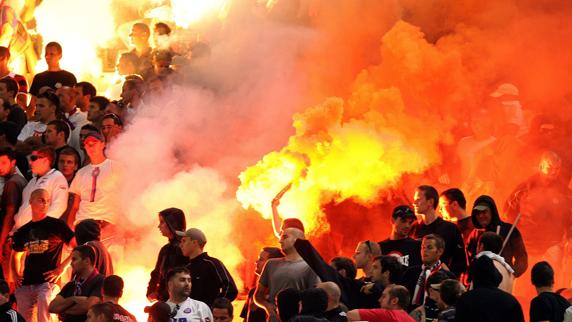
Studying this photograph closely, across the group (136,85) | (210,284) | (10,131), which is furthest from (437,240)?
(136,85)

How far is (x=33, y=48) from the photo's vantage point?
20422 millimetres

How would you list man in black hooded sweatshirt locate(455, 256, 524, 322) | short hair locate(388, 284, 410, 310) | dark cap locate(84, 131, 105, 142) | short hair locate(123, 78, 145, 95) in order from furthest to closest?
short hair locate(123, 78, 145, 95) < dark cap locate(84, 131, 105, 142) < short hair locate(388, 284, 410, 310) < man in black hooded sweatshirt locate(455, 256, 524, 322)

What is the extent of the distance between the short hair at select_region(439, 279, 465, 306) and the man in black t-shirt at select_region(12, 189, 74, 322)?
13.5ft

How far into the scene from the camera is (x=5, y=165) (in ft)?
46.4

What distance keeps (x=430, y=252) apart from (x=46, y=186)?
4.51 meters

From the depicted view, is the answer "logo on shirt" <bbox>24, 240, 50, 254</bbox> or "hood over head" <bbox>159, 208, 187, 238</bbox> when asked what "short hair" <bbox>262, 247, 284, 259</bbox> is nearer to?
"hood over head" <bbox>159, 208, 187, 238</bbox>

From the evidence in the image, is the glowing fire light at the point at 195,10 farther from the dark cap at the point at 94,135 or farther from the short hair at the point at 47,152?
the short hair at the point at 47,152

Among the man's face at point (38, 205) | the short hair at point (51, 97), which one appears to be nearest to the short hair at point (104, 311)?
the man's face at point (38, 205)

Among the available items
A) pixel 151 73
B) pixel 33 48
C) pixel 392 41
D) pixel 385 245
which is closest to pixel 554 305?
pixel 385 245

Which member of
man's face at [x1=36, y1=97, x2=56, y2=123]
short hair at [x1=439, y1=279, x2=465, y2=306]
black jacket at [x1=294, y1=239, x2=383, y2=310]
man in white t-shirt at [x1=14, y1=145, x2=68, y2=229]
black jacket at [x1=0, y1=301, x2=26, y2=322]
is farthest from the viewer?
man's face at [x1=36, y1=97, x2=56, y2=123]

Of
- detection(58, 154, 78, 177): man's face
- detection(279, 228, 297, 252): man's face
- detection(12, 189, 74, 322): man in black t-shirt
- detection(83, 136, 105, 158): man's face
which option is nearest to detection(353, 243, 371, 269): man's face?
detection(279, 228, 297, 252): man's face

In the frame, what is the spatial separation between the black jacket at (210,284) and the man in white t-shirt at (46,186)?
8.24ft

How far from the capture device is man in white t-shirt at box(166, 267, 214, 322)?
1073 cm

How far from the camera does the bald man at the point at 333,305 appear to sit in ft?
32.3
